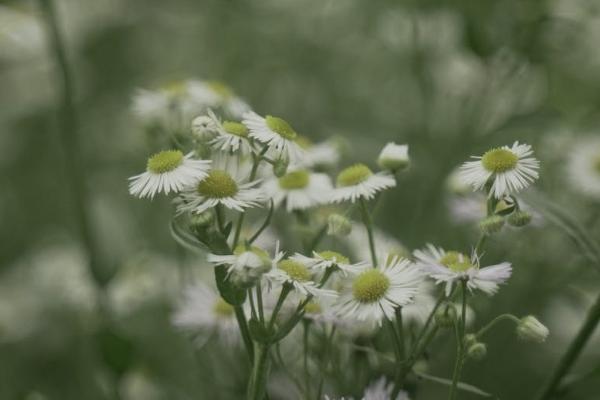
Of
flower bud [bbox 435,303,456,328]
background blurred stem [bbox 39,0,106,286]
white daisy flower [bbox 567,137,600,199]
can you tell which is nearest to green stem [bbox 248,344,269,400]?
flower bud [bbox 435,303,456,328]

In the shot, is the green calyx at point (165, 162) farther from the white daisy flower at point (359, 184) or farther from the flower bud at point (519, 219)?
the flower bud at point (519, 219)

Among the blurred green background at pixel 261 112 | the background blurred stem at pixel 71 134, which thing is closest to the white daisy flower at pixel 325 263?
the blurred green background at pixel 261 112

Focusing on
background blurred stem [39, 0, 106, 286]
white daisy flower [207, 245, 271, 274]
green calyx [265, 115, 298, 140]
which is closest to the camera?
white daisy flower [207, 245, 271, 274]

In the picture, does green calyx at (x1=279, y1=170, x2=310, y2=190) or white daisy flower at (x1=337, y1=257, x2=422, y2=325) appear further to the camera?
green calyx at (x1=279, y1=170, x2=310, y2=190)

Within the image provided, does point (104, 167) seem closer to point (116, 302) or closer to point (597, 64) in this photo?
point (116, 302)

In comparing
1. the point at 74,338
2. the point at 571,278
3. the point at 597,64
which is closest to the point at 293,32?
the point at 597,64

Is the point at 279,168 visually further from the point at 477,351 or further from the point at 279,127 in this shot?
the point at 477,351

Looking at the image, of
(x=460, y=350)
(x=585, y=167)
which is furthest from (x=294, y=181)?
(x=585, y=167)

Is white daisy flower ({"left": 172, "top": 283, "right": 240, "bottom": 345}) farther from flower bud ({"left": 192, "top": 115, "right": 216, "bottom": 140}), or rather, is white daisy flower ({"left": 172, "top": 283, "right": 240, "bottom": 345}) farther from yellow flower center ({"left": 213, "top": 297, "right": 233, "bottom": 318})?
flower bud ({"left": 192, "top": 115, "right": 216, "bottom": 140})
